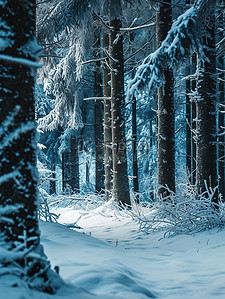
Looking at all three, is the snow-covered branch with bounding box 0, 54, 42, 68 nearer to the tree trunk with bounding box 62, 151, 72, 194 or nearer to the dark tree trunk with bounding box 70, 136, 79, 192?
the dark tree trunk with bounding box 70, 136, 79, 192

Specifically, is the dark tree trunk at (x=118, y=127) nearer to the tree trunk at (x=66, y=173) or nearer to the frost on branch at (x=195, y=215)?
the frost on branch at (x=195, y=215)

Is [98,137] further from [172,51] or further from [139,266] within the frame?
[139,266]

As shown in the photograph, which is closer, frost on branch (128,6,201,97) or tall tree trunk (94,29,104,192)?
frost on branch (128,6,201,97)

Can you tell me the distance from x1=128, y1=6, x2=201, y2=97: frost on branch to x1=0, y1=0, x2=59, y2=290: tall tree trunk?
315cm

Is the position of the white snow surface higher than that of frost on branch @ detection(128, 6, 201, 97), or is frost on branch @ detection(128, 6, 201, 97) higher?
frost on branch @ detection(128, 6, 201, 97)

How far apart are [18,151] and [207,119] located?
506cm

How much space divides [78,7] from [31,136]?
665 centimetres

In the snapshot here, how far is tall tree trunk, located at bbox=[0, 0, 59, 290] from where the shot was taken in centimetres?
213

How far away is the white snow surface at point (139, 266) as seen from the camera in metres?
2.63

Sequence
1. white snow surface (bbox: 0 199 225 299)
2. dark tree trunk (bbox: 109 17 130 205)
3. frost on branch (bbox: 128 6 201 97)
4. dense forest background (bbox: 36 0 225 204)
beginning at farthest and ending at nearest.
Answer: dark tree trunk (bbox: 109 17 130 205) < dense forest background (bbox: 36 0 225 204) < frost on branch (bbox: 128 6 201 97) < white snow surface (bbox: 0 199 225 299)

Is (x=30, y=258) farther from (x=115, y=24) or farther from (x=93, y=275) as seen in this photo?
(x=115, y=24)

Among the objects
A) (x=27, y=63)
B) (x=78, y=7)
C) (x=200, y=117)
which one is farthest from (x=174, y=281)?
(x=78, y=7)

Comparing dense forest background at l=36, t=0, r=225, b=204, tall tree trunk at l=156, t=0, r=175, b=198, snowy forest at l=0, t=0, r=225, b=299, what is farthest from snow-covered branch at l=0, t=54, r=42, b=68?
tall tree trunk at l=156, t=0, r=175, b=198

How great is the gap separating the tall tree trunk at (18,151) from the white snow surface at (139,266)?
0.76ft
